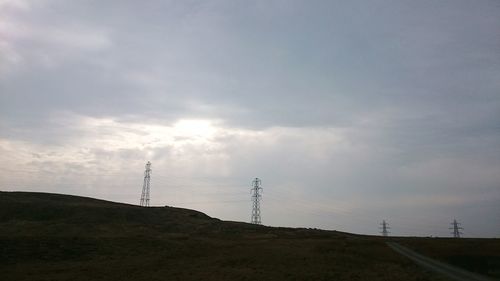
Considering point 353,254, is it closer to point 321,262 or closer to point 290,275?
point 321,262

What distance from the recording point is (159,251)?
41.3 m

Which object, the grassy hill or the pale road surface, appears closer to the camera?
the pale road surface

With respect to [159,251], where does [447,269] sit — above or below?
below

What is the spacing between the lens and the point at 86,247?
4091 centimetres

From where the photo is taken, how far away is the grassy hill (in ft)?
98.6

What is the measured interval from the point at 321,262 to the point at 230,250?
9.66 metres

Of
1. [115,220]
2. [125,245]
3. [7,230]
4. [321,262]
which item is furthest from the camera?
[115,220]

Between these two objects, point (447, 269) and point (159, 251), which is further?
point (159, 251)

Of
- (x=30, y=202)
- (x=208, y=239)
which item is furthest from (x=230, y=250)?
(x=30, y=202)

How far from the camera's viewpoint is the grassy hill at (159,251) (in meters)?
30.1

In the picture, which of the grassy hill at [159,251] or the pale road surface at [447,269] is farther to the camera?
the grassy hill at [159,251]

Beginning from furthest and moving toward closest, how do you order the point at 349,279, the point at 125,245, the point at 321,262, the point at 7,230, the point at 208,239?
the point at 208,239 < the point at 7,230 < the point at 125,245 < the point at 321,262 < the point at 349,279

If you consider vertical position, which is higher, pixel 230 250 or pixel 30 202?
pixel 30 202

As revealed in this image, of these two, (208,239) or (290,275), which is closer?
(290,275)
